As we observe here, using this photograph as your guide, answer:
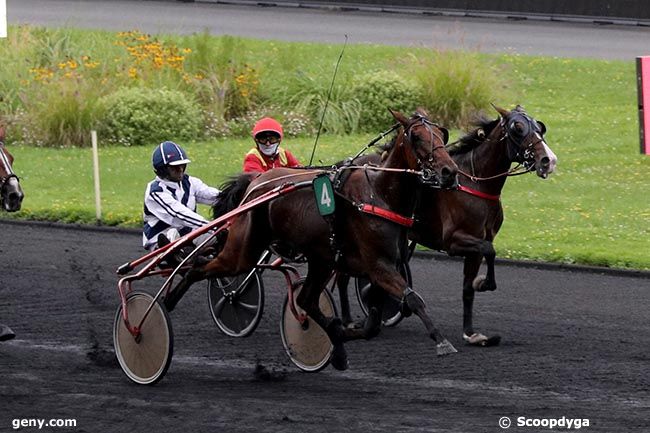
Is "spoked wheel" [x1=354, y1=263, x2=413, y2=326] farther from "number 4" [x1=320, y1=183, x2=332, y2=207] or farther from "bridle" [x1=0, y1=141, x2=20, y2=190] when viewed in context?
"bridle" [x1=0, y1=141, x2=20, y2=190]

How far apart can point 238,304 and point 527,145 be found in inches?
86.8

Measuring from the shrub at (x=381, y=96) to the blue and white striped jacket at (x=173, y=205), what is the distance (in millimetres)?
8649

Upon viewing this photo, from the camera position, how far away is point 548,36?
2186 cm

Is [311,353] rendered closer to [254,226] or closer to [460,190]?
[254,226]

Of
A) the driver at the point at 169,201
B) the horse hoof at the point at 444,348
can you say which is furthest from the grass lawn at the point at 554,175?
the horse hoof at the point at 444,348

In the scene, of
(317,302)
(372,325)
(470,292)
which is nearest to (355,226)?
(372,325)

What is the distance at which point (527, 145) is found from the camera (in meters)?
9.13

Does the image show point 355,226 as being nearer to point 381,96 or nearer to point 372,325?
point 372,325

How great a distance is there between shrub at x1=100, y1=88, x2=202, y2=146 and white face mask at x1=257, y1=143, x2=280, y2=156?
8.21 metres

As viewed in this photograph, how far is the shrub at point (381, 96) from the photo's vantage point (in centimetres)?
1775

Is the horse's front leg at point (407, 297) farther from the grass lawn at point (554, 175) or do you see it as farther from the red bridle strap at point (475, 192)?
the grass lawn at point (554, 175)

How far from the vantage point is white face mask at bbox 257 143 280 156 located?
963cm

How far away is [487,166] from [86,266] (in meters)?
4.14

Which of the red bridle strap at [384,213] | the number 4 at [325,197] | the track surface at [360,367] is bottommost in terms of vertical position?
the track surface at [360,367]
